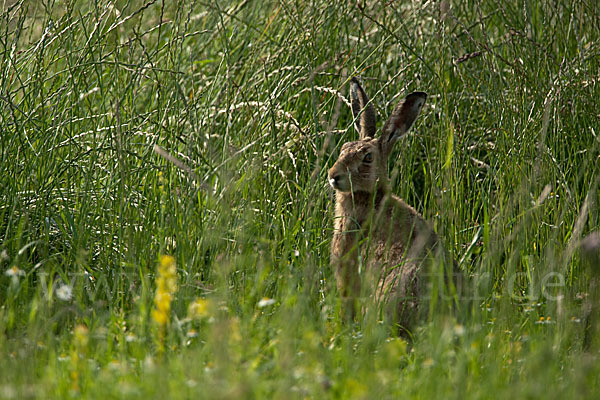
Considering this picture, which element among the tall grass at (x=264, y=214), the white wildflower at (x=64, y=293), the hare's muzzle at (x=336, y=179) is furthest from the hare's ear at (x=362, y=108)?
the white wildflower at (x=64, y=293)

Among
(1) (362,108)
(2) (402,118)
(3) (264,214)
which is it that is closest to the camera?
(3) (264,214)

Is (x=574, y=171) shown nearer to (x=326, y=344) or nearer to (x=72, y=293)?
(x=326, y=344)

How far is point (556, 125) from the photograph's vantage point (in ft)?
15.0

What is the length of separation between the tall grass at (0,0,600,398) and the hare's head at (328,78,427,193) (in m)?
0.12

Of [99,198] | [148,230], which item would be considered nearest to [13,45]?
[99,198]

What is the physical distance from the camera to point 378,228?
4.14 m

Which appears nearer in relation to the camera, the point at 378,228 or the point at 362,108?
the point at 378,228

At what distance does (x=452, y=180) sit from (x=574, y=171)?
841mm

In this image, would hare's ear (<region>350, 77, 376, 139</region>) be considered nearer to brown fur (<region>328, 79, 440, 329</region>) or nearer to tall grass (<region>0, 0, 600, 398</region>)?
brown fur (<region>328, 79, 440, 329</region>)

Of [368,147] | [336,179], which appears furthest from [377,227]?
[368,147]

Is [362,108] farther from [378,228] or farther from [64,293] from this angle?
[64,293]

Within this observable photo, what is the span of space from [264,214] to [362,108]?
2.89 feet

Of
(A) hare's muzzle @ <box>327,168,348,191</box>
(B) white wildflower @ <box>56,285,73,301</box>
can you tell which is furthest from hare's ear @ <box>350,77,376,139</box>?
(B) white wildflower @ <box>56,285,73,301</box>

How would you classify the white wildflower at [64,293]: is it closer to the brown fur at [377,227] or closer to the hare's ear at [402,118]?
the brown fur at [377,227]
